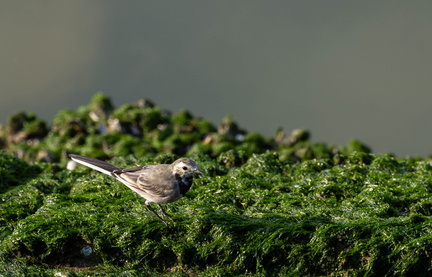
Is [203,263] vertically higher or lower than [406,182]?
lower

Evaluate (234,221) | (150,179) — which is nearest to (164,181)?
(150,179)

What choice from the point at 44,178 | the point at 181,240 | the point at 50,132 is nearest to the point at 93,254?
the point at 181,240

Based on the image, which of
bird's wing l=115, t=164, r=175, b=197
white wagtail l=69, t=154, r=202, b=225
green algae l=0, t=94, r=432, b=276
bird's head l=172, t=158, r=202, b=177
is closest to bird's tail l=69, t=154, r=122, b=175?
bird's wing l=115, t=164, r=175, b=197

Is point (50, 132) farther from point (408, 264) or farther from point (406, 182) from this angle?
point (408, 264)

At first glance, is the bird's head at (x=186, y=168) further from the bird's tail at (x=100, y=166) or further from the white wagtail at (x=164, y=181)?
the bird's tail at (x=100, y=166)

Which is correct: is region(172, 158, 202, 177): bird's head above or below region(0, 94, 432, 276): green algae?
above

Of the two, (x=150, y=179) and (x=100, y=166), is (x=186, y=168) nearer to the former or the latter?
(x=150, y=179)

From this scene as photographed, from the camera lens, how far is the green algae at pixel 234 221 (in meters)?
7.41

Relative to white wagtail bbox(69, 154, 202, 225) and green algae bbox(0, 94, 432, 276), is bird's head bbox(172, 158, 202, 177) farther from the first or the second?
green algae bbox(0, 94, 432, 276)

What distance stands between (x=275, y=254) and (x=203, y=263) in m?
0.81

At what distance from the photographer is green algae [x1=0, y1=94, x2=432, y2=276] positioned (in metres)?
7.41

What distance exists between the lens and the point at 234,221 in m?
7.77

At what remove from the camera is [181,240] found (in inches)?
300

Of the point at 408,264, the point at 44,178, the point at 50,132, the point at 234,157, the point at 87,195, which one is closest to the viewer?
the point at 408,264
